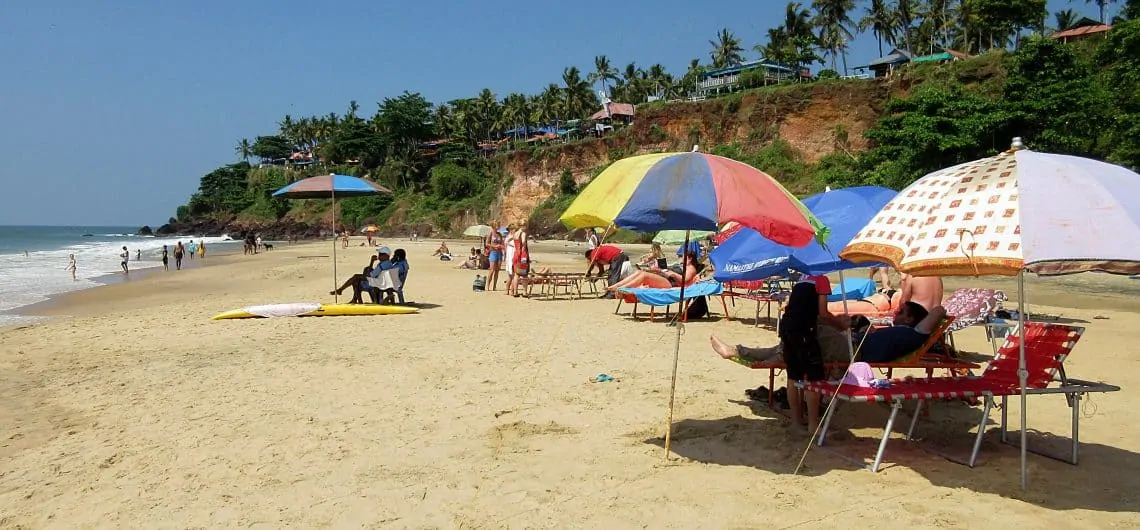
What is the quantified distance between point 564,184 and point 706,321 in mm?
44797

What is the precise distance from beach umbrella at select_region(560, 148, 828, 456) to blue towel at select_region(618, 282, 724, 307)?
561cm

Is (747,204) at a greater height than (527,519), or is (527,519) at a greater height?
(747,204)

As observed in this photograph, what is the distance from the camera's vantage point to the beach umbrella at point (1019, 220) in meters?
3.43

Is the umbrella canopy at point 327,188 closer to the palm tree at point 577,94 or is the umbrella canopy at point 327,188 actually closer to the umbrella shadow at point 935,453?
the umbrella shadow at point 935,453

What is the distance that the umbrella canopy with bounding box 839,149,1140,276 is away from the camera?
11.2 feet

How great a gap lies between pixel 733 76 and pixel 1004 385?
6757 centimetres

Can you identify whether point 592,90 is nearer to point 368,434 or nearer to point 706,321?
point 706,321

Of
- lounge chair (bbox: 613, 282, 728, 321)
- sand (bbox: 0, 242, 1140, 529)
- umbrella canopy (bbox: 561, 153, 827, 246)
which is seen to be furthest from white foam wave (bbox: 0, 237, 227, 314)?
umbrella canopy (bbox: 561, 153, 827, 246)

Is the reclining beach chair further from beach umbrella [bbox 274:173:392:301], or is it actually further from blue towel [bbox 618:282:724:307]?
beach umbrella [bbox 274:173:392:301]

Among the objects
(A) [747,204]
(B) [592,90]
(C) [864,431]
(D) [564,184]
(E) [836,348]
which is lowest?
(C) [864,431]

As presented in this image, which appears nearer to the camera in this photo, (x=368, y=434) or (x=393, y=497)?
(x=393, y=497)

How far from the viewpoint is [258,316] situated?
1128 centimetres

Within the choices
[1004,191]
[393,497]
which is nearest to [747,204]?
[1004,191]

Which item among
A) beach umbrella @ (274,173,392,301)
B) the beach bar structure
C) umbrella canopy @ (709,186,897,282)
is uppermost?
the beach bar structure
